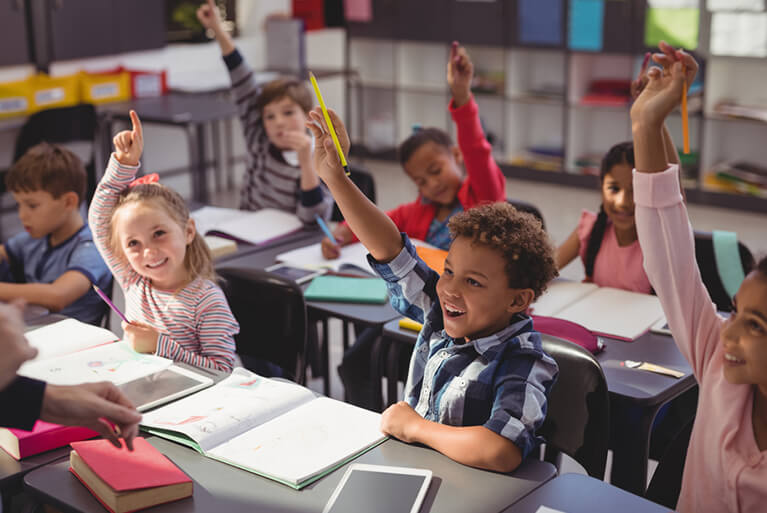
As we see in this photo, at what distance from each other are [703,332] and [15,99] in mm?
4302

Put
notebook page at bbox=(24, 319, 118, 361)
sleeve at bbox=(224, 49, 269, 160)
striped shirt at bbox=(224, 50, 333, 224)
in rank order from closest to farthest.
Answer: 1. notebook page at bbox=(24, 319, 118, 361)
2. striped shirt at bbox=(224, 50, 333, 224)
3. sleeve at bbox=(224, 49, 269, 160)

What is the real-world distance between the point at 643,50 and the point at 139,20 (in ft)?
10.8

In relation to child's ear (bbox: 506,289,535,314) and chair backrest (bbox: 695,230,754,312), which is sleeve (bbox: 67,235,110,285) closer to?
child's ear (bbox: 506,289,535,314)

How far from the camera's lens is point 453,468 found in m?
1.49

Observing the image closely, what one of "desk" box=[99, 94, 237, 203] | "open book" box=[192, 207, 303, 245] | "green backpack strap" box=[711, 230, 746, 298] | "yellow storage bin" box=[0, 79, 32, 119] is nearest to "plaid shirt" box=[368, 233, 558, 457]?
"green backpack strap" box=[711, 230, 746, 298]

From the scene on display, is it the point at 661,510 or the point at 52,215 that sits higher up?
the point at 52,215

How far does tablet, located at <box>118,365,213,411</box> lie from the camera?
1738 mm

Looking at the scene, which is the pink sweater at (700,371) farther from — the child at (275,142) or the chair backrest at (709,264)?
the child at (275,142)

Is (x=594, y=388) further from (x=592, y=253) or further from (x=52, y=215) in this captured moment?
(x=52, y=215)

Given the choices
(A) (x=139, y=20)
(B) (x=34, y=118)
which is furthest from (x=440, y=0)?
(B) (x=34, y=118)

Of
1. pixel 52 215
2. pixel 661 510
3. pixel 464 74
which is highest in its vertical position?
pixel 464 74

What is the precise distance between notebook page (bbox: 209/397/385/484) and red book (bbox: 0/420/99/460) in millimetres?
272

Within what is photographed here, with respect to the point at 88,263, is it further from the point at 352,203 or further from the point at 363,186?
the point at 352,203

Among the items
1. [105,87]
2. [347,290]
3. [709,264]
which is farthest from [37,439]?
[105,87]
